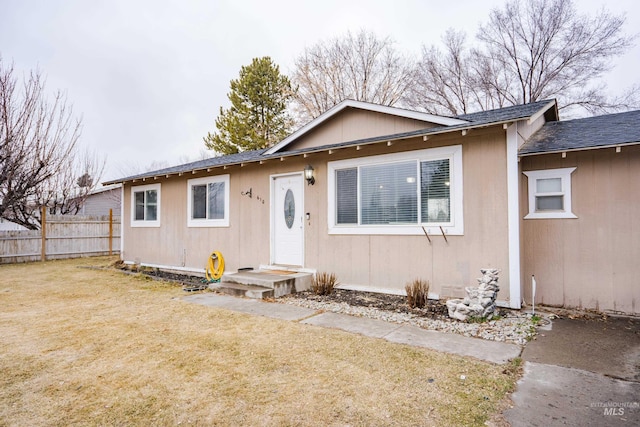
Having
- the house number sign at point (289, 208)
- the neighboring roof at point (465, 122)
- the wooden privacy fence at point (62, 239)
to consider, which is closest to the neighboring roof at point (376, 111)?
the neighboring roof at point (465, 122)

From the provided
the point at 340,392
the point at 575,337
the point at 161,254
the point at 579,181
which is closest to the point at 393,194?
the point at 579,181

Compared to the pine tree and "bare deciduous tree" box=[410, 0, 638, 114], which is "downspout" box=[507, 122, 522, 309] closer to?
"bare deciduous tree" box=[410, 0, 638, 114]

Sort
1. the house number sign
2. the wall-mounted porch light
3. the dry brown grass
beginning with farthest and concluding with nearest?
the house number sign → the wall-mounted porch light → the dry brown grass

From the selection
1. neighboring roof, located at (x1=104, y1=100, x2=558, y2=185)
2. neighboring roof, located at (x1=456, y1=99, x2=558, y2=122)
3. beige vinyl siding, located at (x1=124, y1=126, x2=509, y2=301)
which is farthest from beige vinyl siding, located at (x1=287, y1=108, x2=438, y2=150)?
neighboring roof, located at (x1=456, y1=99, x2=558, y2=122)

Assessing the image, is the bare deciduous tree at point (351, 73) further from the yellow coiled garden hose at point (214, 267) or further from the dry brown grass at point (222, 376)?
the dry brown grass at point (222, 376)

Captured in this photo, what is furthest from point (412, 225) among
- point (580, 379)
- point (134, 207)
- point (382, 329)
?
point (134, 207)

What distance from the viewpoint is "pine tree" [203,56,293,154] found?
20016 mm

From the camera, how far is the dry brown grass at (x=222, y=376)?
2.26m

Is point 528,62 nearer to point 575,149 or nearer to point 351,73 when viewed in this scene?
point 351,73

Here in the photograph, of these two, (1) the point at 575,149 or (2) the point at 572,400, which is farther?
(1) the point at 575,149

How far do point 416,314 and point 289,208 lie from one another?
3549 mm

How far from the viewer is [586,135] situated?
5.25 metres

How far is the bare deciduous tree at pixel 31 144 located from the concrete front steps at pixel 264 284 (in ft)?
28.5

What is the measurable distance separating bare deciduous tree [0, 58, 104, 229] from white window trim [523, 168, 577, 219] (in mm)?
13532
